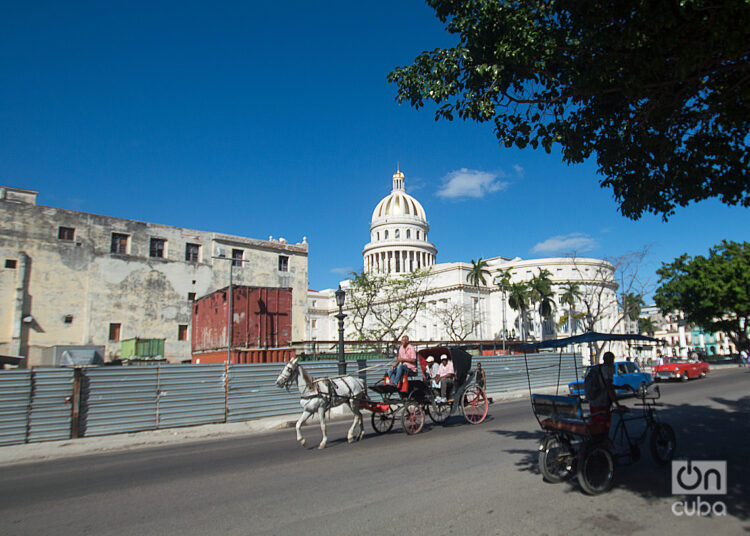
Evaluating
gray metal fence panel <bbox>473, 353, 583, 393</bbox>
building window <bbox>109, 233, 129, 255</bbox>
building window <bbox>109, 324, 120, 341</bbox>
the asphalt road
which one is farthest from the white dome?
the asphalt road

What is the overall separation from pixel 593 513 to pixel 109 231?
3842 cm

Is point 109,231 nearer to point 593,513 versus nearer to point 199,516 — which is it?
point 199,516

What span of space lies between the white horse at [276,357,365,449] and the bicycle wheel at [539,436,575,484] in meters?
4.85

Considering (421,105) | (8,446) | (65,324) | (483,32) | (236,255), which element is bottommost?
(8,446)

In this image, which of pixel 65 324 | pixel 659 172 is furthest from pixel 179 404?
pixel 65 324

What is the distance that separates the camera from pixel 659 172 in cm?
863

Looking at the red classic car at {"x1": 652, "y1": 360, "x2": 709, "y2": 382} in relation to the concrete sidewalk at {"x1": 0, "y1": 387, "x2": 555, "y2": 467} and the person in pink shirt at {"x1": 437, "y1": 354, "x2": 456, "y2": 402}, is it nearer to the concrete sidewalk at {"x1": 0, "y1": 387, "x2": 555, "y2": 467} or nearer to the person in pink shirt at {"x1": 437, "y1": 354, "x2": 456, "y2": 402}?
the concrete sidewalk at {"x1": 0, "y1": 387, "x2": 555, "y2": 467}

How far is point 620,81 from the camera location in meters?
6.89

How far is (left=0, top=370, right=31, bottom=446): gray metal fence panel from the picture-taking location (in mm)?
12945

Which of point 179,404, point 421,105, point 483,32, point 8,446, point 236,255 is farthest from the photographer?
point 236,255

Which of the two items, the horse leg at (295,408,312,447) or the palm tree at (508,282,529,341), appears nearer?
the horse leg at (295,408,312,447)

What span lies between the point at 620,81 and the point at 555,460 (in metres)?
5.20

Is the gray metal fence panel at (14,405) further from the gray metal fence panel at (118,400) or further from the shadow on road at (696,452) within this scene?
the shadow on road at (696,452)

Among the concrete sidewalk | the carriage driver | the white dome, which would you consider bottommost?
the concrete sidewalk
